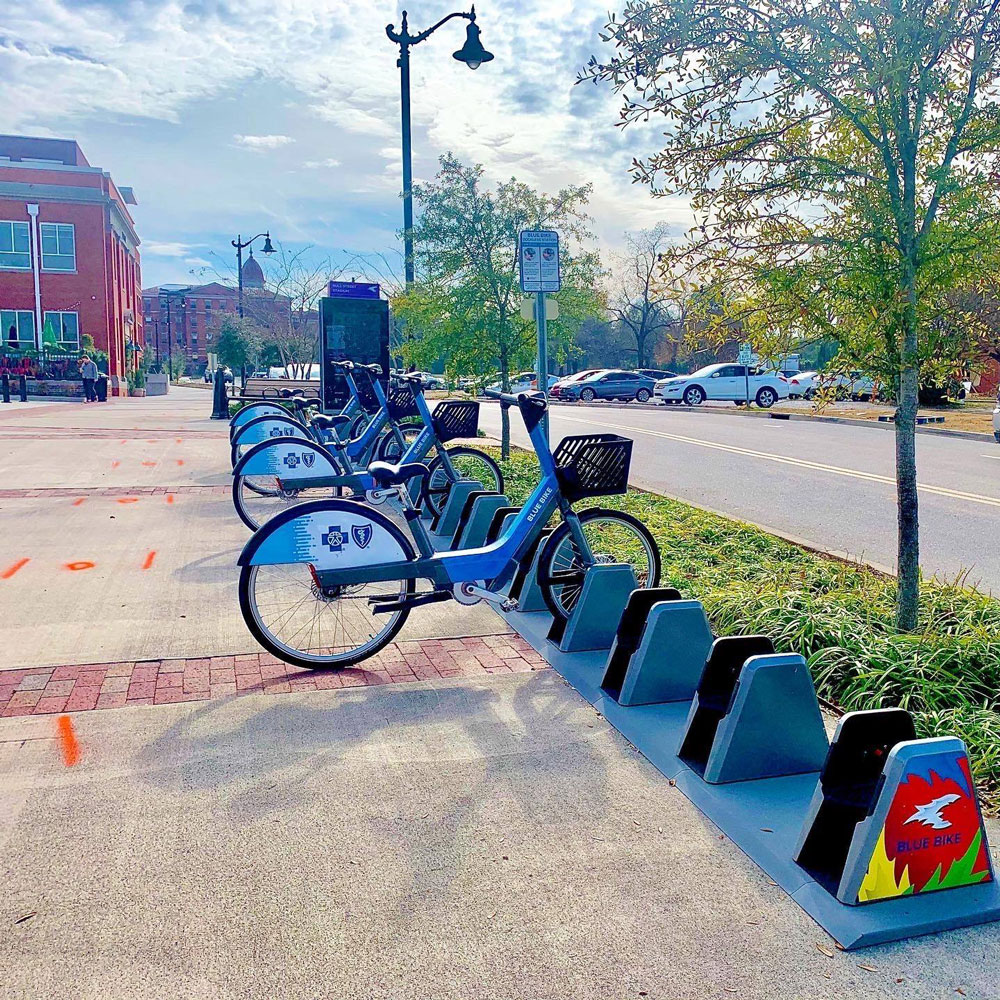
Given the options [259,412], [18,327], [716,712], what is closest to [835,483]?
[259,412]

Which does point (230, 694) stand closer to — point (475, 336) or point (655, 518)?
point (655, 518)

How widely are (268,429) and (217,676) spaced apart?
184 inches

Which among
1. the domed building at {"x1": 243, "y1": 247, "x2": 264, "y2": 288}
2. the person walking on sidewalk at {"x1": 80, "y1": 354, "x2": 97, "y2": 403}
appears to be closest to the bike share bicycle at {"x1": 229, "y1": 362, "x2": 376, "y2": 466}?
the person walking on sidewalk at {"x1": 80, "y1": 354, "x2": 97, "y2": 403}

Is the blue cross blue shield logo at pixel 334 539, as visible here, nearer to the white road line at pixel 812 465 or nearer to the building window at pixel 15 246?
the white road line at pixel 812 465

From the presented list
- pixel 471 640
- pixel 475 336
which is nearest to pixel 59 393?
pixel 475 336

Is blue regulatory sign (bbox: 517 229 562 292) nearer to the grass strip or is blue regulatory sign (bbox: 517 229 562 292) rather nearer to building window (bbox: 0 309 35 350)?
the grass strip

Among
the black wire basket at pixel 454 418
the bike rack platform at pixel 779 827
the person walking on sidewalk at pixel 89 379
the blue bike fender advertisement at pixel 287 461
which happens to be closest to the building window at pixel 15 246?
the person walking on sidewalk at pixel 89 379

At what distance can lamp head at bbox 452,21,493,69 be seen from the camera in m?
15.0

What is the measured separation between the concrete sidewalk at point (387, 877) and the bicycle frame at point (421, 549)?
0.85 meters

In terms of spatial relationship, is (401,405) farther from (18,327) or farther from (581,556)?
(18,327)

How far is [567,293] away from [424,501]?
5.95 metres

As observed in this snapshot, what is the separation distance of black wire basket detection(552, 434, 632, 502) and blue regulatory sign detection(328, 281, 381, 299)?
11.9 meters

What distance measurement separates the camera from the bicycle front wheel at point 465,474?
Answer: 804 centimetres

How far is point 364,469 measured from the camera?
863 centimetres
